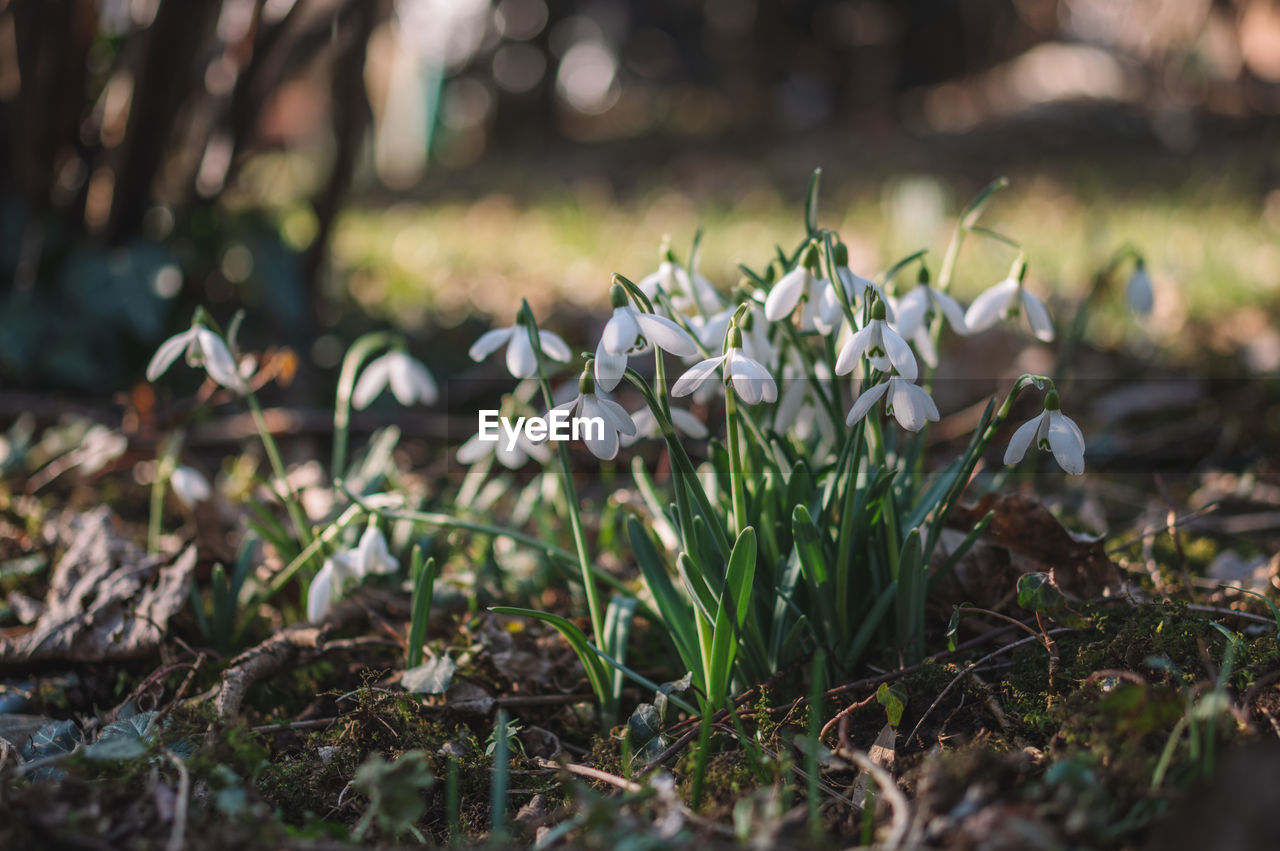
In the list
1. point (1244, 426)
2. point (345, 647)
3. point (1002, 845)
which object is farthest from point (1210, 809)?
point (1244, 426)

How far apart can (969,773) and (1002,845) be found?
0.10m

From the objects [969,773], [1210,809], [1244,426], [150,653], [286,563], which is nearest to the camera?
[1210,809]

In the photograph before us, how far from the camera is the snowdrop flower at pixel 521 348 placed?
1.30 metres

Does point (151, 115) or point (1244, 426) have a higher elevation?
point (151, 115)

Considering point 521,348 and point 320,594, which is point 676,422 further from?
point 320,594

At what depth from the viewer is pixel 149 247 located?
9.13 feet

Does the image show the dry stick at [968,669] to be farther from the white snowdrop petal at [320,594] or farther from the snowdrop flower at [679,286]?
the white snowdrop petal at [320,594]

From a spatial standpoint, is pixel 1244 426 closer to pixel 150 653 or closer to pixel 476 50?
pixel 150 653

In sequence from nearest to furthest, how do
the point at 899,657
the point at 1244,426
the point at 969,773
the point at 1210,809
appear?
the point at 1210,809, the point at 969,773, the point at 899,657, the point at 1244,426

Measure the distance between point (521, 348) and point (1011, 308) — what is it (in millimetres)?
682

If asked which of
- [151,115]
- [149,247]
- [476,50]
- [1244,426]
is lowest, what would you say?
[1244,426]

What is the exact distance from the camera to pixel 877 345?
1085 millimetres

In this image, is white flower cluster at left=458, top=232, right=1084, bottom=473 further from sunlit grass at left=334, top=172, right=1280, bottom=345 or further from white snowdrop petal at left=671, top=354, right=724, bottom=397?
sunlit grass at left=334, top=172, right=1280, bottom=345

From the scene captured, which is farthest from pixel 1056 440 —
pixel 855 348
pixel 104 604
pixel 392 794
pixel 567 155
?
pixel 567 155
